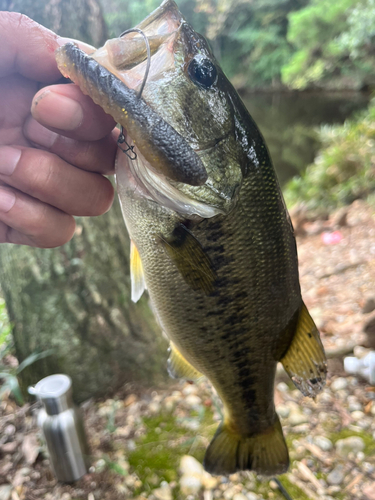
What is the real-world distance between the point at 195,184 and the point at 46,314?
66.8 inches

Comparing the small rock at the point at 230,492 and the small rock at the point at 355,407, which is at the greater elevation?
the small rock at the point at 355,407

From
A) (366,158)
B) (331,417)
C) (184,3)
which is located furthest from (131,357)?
(184,3)

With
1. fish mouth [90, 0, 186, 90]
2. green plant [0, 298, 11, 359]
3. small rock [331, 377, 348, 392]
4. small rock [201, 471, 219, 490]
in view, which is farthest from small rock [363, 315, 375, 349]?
green plant [0, 298, 11, 359]

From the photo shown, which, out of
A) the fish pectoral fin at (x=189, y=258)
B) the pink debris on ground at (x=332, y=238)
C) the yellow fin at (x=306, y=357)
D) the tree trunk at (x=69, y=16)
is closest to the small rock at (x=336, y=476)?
the yellow fin at (x=306, y=357)

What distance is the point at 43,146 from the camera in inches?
43.8

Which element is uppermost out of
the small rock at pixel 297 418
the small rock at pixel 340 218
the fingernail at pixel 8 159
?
the fingernail at pixel 8 159

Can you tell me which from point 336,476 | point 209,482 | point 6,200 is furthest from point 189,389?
point 6,200

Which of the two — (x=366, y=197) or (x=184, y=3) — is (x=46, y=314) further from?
(x=184, y=3)

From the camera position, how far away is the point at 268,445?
1299 millimetres

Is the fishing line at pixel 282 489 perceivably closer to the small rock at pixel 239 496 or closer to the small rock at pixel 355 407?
the small rock at pixel 239 496

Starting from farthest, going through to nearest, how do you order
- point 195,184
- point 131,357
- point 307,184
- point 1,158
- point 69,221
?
point 307,184 → point 131,357 → point 69,221 → point 1,158 → point 195,184

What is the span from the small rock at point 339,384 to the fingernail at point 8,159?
6.81ft

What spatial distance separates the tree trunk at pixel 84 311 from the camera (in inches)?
87.0

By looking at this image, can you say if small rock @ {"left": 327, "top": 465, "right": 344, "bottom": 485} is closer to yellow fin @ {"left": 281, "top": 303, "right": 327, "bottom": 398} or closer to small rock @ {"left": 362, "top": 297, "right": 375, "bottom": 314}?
yellow fin @ {"left": 281, "top": 303, "right": 327, "bottom": 398}
